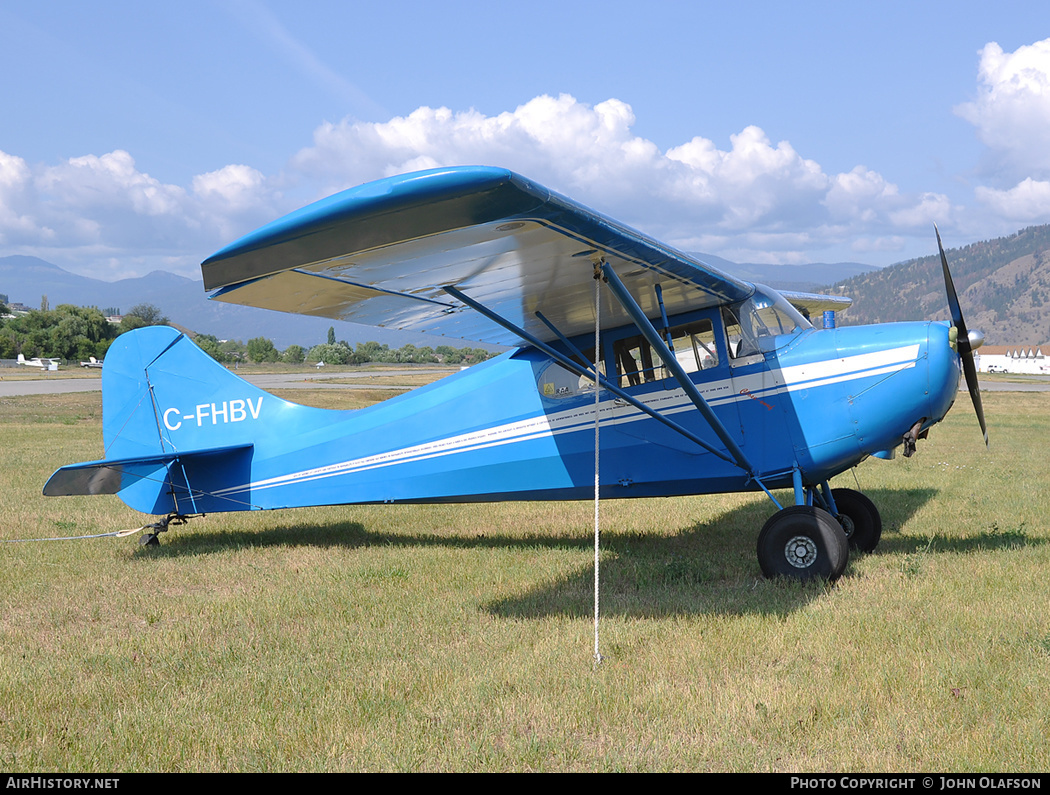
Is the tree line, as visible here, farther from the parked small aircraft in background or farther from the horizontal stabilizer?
the horizontal stabilizer

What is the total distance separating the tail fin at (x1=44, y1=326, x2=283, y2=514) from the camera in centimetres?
820

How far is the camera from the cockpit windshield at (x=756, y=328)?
21.9ft

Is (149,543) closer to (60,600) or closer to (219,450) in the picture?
(219,450)

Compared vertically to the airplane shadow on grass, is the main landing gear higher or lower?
Answer: higher

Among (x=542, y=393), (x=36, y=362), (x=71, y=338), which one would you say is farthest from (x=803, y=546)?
(x=71, y=338)

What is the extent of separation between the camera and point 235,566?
725 cm

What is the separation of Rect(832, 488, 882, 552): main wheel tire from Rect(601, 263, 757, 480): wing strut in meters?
1.60

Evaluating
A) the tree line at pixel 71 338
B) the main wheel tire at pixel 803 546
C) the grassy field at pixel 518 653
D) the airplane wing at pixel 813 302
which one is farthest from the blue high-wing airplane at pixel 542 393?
the tree line at pixel 71 338

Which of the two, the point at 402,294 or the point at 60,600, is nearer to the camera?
the point at 402,294

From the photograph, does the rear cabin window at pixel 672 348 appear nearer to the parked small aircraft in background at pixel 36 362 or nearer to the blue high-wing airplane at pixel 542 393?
the blue high-wing airplane at pixel 542 393

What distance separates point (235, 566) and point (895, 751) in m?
5.88

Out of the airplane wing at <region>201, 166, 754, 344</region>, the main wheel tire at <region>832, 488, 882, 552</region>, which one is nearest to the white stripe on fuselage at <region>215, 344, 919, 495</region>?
the airplane wing at <region>201, 166, 754, 344</region>
